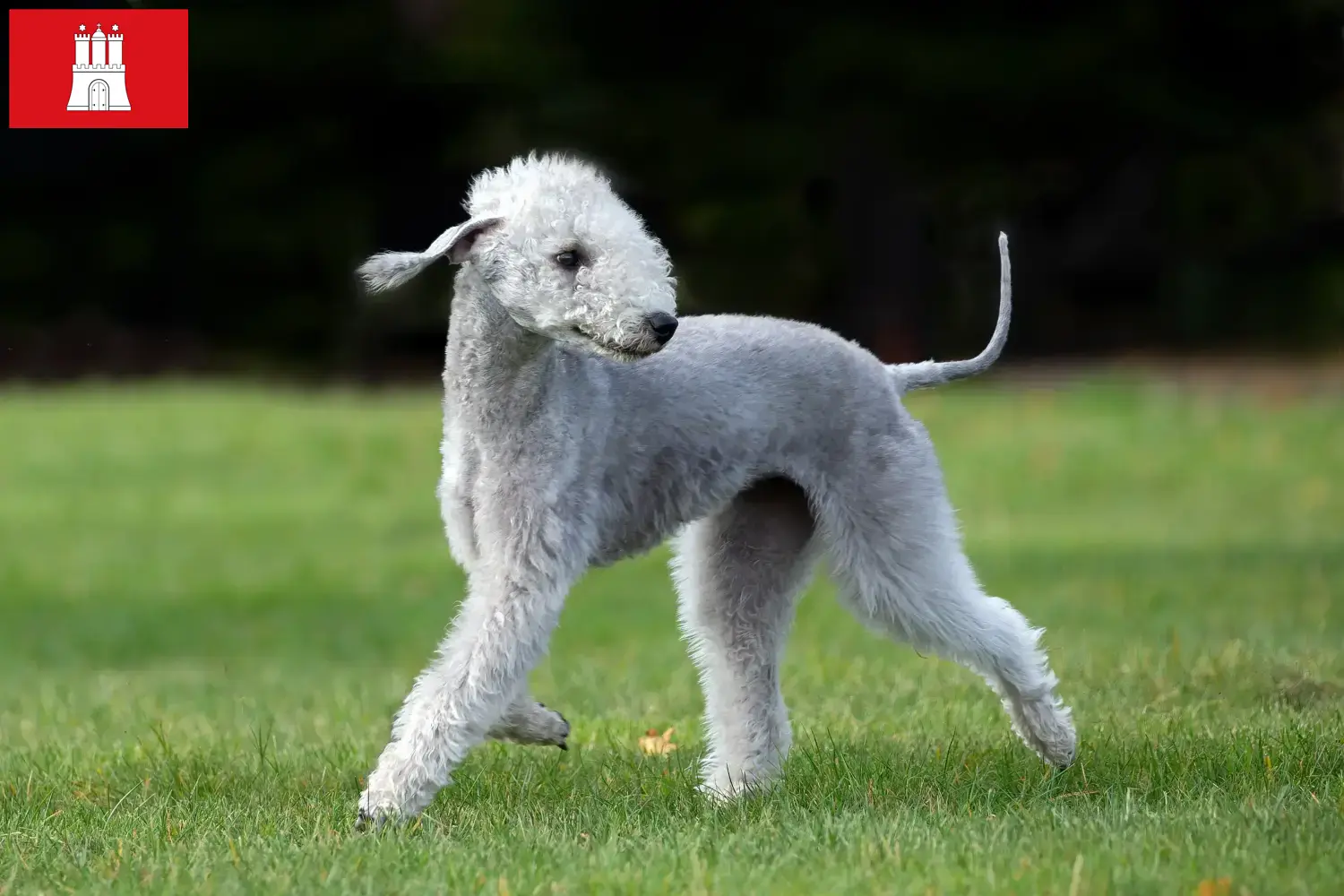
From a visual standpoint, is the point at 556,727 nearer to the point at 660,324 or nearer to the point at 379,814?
the point at 379,814

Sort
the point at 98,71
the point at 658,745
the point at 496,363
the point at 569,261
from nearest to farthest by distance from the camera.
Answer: the point at 569,261 → the point at 496,363 → the point at 658,745 → the point at 98,71

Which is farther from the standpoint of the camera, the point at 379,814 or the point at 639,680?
the point at 639,680

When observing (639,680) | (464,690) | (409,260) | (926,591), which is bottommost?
(639,680)

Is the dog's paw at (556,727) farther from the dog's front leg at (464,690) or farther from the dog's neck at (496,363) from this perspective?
the dog's neck at (496,363)

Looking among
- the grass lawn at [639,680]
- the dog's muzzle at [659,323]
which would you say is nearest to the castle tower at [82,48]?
the grass lawn at [639,680]

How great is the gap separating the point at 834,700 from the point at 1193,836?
2997mm

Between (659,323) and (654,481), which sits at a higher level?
(659,323)

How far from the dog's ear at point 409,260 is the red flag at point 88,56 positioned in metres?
6.69

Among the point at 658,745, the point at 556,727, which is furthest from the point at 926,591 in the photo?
the point at 658,745

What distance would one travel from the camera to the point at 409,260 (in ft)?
15.9

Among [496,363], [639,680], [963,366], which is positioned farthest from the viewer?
[639,680]

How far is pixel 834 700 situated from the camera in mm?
7383

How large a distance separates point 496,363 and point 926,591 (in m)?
1.55

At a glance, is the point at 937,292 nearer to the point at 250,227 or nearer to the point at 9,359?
the point at 250,227
